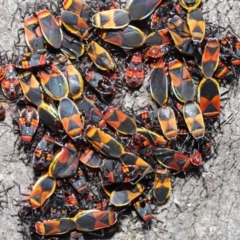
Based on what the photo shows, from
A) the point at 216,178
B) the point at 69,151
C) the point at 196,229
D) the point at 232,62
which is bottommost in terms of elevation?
the point at 196,229

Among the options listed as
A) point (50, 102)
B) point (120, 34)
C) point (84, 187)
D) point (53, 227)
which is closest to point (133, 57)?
point (120, 34)

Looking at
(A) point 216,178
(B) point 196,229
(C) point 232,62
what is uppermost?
(C) point 232,62

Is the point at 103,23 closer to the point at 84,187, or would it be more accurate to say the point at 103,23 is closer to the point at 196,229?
the point at 84,187

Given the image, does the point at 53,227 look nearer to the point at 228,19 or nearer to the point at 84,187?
the point at 84,187

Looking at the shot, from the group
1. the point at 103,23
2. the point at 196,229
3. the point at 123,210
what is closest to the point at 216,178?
the point at 196,229

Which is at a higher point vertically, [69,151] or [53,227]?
[69,151]

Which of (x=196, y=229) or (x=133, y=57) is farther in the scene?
(x=196, y=229)
